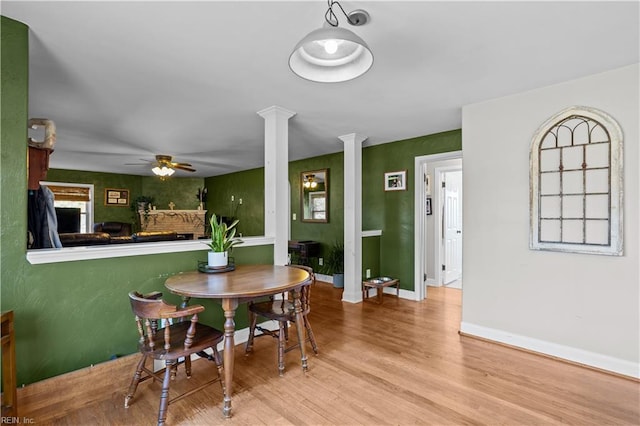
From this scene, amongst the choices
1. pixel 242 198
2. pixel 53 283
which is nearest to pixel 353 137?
pixel 53 283

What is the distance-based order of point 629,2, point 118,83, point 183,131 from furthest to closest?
point 183,131 → point 118,83 → point 629,2

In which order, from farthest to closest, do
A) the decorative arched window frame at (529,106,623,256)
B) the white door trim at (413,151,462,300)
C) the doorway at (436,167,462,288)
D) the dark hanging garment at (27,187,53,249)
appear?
the doorway at (436,167,462,288) → the white door trim at (413,151,462,300) → the decorative arched window frame at (529,106,623,256) → the dark hanging garment at (27,187,53,249)

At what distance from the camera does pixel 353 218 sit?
4.25 metres

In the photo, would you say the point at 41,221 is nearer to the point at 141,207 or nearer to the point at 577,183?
the point at 577,183

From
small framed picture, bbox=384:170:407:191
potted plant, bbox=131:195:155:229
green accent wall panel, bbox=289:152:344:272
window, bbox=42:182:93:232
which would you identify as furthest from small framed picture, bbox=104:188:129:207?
small framed picture, bbox=384:170:407:191

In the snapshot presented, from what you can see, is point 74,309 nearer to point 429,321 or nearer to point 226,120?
point 226,120

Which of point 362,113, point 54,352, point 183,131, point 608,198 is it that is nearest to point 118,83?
point 183,131

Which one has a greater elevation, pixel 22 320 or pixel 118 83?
pixel 118 83

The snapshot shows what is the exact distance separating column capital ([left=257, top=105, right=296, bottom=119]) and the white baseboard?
279 centimetres

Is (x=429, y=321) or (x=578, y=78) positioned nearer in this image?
(x=578, y=78)

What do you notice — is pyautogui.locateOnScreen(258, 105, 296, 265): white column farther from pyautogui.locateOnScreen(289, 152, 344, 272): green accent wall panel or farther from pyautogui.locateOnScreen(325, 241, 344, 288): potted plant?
pyautogui.locateOnScreen(289, 152, 344, 272): green accent wall panel

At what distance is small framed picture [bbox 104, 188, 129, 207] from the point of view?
7.84 meters

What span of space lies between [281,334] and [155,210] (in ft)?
22.6

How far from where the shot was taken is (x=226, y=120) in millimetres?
3705
